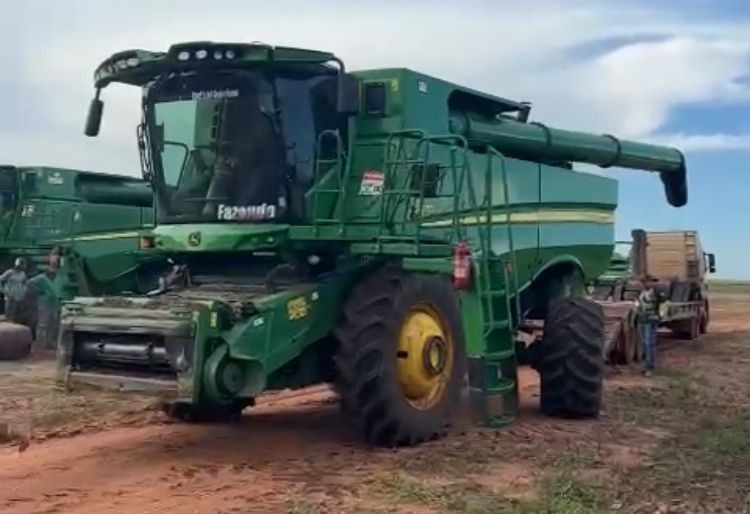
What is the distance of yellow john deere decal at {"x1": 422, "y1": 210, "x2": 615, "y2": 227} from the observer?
10.1 m

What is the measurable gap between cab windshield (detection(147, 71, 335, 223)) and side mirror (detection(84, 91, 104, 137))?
1.56 ft

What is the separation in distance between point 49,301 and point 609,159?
386 inches

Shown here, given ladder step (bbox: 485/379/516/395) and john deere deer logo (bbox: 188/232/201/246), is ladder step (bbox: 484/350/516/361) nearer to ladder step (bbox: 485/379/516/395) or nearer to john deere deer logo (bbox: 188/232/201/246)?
ladder step (bbox: 485/379/516/395)

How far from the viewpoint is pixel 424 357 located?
9.20 meters

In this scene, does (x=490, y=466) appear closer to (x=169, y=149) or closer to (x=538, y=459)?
(x=538, y=459)

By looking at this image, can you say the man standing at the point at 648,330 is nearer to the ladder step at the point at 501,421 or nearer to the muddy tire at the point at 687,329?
the muddy tire at the point at 687,329

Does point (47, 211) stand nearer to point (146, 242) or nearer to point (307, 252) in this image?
point (146, 242)

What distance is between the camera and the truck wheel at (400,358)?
28.3 feet

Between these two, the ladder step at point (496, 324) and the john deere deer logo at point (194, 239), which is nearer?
the john deere deer logo at point (194, 239)

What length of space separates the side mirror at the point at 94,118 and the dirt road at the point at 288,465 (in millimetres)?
2640

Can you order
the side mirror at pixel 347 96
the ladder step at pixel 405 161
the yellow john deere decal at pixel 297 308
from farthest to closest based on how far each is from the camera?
the ladder step at pixel 405 161, the side mirror at pixel 347 96, the yellow john deere decal at pixel 297 308

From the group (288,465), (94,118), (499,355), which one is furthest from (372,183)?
(288,465)

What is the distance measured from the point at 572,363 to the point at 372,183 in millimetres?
2974

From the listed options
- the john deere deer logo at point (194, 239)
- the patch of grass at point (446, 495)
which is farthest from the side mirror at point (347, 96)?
the patch of grass at point (446, 495)
